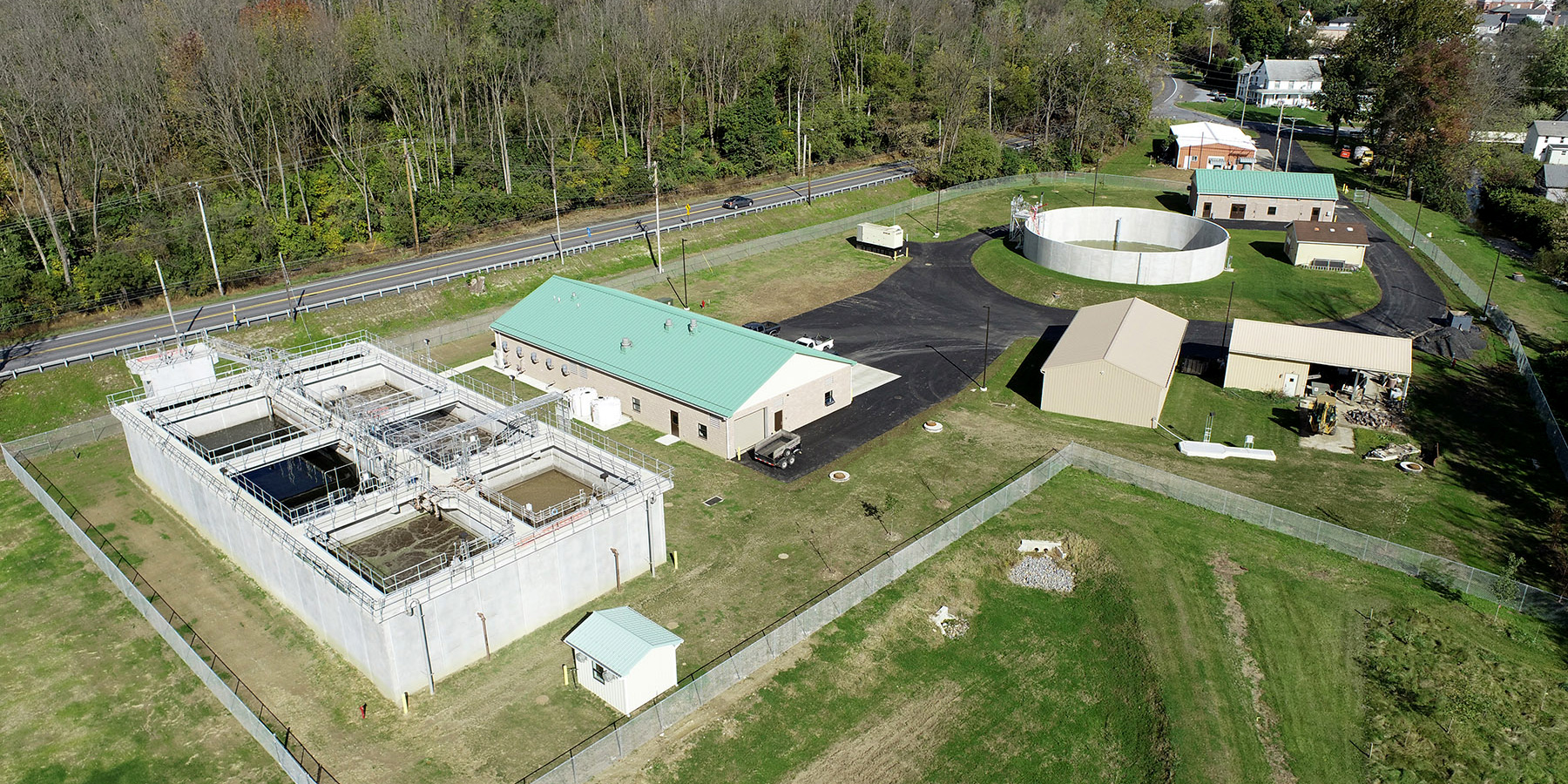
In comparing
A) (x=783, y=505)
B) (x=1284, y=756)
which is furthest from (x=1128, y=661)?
(x=783, y=505)

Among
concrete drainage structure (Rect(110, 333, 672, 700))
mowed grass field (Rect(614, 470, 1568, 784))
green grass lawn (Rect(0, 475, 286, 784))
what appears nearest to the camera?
green grass lawn (Rect(0, 475, 286, 784))

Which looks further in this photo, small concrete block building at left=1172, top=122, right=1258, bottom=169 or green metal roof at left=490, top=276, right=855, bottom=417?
small concrete block building at left=1172, top=122, right=1258, bottom=169

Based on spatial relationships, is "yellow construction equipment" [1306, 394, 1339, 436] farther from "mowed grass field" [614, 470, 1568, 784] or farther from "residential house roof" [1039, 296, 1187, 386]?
"mowed grass field" [614, 470, 1568, 784]

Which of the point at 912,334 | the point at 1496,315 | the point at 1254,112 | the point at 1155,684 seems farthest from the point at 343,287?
the point at 1254,112

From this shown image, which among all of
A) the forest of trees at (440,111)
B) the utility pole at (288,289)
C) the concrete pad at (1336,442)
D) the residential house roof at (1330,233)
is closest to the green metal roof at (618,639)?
the concrete pad at (1336,442)

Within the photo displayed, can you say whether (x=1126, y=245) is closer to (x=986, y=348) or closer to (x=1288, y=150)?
(x=986, y=348)

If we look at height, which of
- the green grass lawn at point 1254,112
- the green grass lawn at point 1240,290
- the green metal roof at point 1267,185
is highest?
the green grass lawn at point 1254,112

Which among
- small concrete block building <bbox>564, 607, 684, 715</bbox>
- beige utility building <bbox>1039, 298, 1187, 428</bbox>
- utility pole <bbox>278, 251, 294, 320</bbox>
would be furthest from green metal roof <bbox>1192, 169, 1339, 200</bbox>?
utility pole <bbox>278, 251, 294, 320</bbox>

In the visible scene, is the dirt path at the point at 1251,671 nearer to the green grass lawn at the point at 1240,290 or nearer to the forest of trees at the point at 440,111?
the green grass lawn at the point at 1240,290
